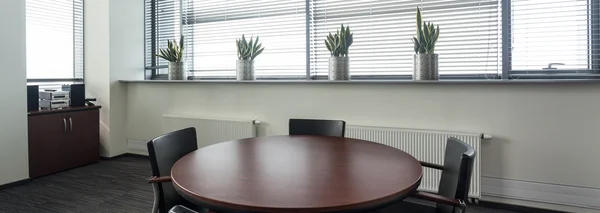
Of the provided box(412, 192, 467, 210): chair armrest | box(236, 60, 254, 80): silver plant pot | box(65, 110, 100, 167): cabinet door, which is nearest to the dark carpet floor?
box(65, 110, 100, 167): cabinet door

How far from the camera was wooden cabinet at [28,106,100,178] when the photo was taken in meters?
3.52

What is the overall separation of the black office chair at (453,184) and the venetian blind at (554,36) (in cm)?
172

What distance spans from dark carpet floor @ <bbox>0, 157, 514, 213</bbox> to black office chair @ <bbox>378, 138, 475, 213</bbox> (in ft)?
4.26

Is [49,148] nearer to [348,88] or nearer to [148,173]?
[148,173]

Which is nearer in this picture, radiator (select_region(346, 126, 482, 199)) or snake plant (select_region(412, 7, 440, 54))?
→ radiator (select_region(346, 126, 482, 199))

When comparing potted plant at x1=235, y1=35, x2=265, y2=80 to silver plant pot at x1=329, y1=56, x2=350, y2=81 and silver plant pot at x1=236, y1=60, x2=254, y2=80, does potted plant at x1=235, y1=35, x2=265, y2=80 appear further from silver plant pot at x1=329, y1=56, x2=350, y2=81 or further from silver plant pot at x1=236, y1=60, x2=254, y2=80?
silver plant pot at x1=329, y1=56, x2=350, y2=81

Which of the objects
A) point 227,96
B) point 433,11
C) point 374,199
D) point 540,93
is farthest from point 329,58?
point 374,199

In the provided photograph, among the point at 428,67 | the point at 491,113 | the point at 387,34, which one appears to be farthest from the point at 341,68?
the point at 491,113

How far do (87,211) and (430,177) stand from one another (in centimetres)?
271

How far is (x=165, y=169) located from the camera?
176 centimetres

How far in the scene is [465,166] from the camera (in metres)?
1.35

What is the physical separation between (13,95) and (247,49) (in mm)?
2190

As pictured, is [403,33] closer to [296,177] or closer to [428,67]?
[428,67]

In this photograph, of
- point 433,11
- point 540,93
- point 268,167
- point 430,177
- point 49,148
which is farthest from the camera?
point 49,148
